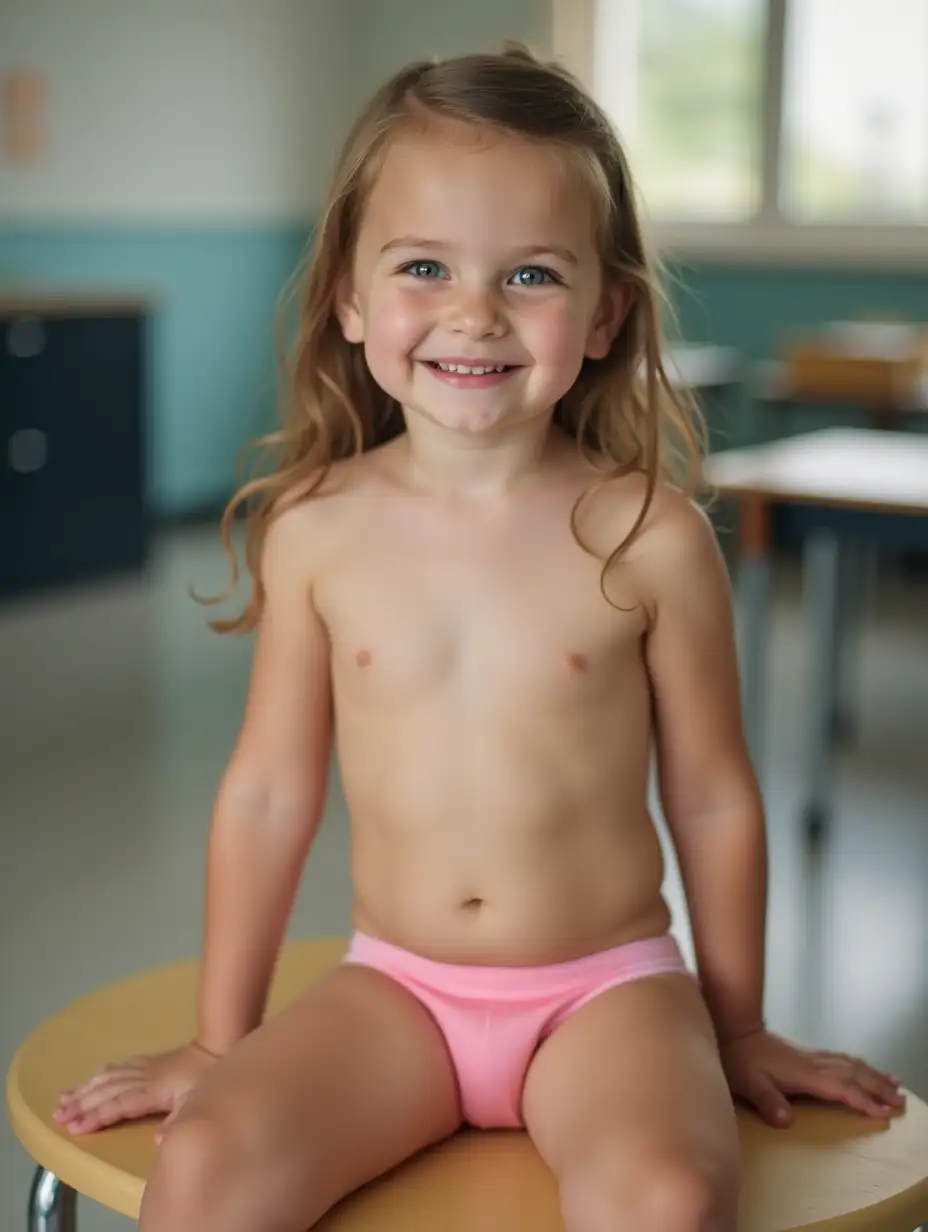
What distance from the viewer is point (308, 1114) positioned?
0.94m

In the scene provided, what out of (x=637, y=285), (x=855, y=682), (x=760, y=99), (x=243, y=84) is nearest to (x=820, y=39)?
(x=760, y=99)

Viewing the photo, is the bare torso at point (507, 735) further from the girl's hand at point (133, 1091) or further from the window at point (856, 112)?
the window at point (856, 112)

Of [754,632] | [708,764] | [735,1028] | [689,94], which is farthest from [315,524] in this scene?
[689,94]

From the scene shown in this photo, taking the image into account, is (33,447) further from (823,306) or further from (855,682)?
(823,306)

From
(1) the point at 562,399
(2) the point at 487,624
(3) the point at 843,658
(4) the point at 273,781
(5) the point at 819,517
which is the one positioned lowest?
(3) the point at 843,658

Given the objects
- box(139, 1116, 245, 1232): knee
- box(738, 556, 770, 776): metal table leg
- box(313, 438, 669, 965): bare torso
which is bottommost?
box(738, 556, 770, 776): metal table leg

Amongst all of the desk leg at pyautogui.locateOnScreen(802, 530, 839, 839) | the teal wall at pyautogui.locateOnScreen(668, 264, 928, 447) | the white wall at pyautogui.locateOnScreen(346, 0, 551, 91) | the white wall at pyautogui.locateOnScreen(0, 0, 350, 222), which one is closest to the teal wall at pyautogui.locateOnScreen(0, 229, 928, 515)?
the teal wall at pyautogui.locateOnScreen(668, 264, 928, 447)

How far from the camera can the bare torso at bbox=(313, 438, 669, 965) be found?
3.59 ft

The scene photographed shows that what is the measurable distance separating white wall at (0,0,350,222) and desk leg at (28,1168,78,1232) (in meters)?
4.19

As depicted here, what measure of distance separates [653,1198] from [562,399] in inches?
22.2

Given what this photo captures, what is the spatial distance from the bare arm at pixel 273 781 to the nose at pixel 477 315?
193mm

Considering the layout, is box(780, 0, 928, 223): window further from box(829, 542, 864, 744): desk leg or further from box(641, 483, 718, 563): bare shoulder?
box(641, 483, 718, 563): bare shoulder

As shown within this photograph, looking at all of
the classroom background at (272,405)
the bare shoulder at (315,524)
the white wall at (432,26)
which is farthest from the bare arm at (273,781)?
the white wall at (432,26)

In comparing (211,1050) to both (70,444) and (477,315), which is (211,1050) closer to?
(477,315)
